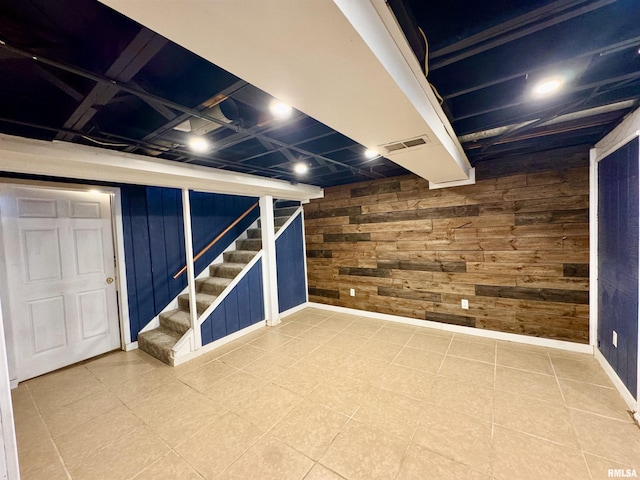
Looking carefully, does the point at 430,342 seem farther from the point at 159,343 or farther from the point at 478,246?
the point at 159,343

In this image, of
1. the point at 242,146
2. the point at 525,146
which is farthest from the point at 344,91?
the point at 525,146

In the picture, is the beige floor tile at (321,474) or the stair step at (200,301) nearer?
the beige floor tile at (321,474)

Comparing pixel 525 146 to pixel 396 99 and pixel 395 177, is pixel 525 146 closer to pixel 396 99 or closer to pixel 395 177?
pixel 395 177

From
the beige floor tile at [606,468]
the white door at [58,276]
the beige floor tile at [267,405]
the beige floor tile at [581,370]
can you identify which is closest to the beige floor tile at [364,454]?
the beige floor tile at [267,405]

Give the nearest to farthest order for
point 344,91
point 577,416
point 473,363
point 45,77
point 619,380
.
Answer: point 344,91 → point 45,77 → point 577,416 → point 619,380 → point 473,363

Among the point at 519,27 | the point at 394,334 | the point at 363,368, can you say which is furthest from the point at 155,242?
the point at 519,27

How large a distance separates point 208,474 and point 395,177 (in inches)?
152

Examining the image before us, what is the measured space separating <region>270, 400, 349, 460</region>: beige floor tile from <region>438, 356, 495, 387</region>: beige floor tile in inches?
49.9

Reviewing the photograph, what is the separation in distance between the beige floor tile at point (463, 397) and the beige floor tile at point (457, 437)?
0.08 metres

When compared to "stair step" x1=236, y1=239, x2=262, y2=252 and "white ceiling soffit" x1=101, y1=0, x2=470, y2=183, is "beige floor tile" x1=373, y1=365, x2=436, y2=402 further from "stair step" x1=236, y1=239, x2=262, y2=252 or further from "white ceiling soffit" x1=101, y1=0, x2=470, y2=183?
"stair step" x1=236, y1=239, x2=262, y2=252

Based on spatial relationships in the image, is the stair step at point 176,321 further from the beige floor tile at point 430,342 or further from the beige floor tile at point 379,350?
the beige floor tile at point 430,342

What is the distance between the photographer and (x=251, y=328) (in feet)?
12.5

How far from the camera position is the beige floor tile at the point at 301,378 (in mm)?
2371

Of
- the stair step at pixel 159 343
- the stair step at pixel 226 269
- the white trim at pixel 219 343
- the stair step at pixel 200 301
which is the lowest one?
the white trim at pixel 219 343
